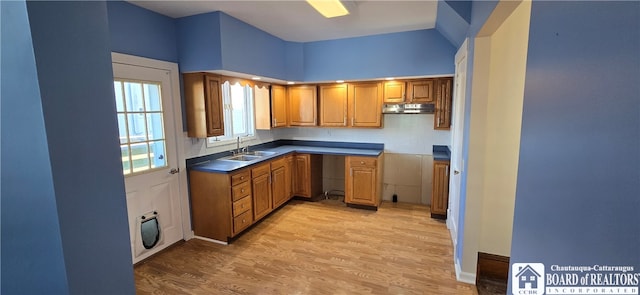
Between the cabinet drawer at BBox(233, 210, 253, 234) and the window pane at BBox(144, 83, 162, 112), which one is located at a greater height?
the window pane at BBox(144, 83, 162, 112)

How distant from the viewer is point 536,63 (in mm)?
861

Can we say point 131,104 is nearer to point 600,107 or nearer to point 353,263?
point 353,263

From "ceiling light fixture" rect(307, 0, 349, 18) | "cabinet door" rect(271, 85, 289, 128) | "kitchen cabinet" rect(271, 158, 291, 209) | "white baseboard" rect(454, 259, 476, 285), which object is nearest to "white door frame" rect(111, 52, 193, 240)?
"kitchen cabinet" rect(271, 158, 291, 209)

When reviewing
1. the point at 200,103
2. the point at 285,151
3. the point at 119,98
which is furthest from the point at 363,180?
the point at 119,98

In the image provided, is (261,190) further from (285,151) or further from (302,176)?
(302,176)

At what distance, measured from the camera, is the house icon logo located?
2.73 feet

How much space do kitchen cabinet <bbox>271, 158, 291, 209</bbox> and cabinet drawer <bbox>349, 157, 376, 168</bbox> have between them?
3.39 ft

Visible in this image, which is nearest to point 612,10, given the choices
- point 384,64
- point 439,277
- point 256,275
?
point 439,277

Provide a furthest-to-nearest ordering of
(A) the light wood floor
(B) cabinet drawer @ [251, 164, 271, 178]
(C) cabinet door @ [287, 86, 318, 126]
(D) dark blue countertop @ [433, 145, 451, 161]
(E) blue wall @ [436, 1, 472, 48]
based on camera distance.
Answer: (C) cabinet door @ [287, 86, 318, 126] < (D) dark blue countertop @ [433, 145, 451, 161] < (B) cabinet drawer @ [251, 164, 271, 178] < (A) the light wood floor < (E) blue wall @ [436, 1, 472, 48]

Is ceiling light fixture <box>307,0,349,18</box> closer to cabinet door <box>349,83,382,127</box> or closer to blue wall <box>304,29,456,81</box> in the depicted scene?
blue wall <box>304,29,456,81</box>

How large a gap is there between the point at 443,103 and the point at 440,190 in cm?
119

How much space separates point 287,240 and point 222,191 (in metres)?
0.94

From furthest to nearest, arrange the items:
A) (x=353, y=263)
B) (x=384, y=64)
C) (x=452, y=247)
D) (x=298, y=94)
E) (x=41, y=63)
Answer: (x=298, y=94) → (x=384, y=64) → (x=452, y=247) → (x=353, y=263) → (x=41, y=63)

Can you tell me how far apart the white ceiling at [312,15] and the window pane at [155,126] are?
3.44ft
